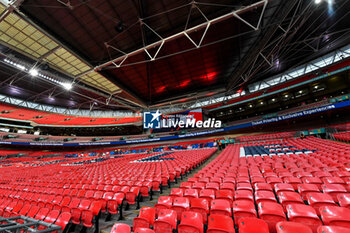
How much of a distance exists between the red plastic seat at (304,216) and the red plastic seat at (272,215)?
0.44ft

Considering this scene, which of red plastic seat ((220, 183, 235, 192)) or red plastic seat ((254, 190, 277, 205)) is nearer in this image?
red plastic seat ((254, 190, 277, 205))

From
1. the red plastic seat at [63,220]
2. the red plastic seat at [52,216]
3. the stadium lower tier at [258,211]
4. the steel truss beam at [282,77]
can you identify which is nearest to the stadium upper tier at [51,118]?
the steel truss beam at [282,77]

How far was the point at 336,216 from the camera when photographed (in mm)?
2033

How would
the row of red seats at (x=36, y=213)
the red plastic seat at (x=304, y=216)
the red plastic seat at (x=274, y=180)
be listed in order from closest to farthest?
1. the red plastic seat at (x=304, y=216)
2. the row of red seats at (x=36, y=213)
3. the red plastic seat at (x=274, y=180)

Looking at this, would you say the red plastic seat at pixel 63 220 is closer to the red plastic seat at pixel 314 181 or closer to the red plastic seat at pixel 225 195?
the red plastic seat at pixel 225 195

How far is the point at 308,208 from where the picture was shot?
2.27 meters

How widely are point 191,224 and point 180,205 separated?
0.75 m

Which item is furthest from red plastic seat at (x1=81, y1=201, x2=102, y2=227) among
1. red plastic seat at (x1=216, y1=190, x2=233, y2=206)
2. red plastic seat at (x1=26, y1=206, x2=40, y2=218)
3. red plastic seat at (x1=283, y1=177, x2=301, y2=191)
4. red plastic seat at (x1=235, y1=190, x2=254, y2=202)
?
red plastic seat at (x1=283, y1=177, x2=301, y2=191)

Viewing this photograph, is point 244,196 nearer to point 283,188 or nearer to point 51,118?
point 283,188

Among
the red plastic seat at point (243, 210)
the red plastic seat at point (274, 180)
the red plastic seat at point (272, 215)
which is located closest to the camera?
the red plastic seat at point (272, 215)

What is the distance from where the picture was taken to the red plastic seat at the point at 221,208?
259 cm

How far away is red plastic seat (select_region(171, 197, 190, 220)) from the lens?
9.53ft

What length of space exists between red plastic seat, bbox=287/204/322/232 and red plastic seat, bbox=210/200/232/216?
36.4 inches

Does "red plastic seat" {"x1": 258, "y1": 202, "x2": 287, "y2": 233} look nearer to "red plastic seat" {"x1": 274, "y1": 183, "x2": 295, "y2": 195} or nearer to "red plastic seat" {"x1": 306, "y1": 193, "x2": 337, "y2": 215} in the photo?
"red plastic seat" {"x1": 306, "y1": 193, "x2": 337, "y2": 215}
